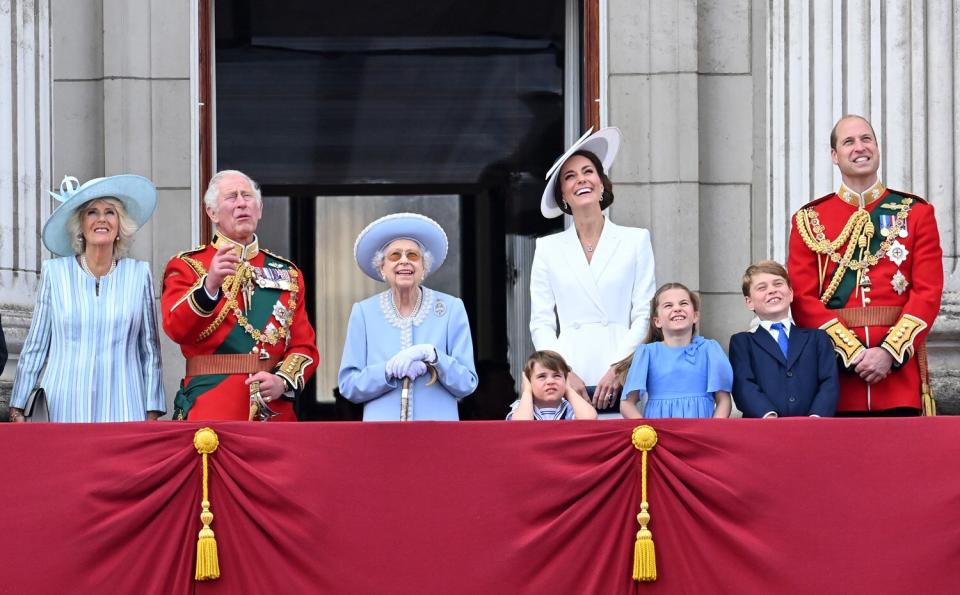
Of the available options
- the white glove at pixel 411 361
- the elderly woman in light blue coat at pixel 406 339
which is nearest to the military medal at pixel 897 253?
the elderly woman in light blue coat at pixel 406 339

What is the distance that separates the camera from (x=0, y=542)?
22.7ft

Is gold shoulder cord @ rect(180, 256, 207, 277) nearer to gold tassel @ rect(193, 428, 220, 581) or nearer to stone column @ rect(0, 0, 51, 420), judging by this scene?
gold tassel @ rect(193, 428, 220, 581)

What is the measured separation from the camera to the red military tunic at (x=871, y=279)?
782 centimetres

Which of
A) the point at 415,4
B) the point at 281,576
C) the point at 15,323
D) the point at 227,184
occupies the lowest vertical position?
the point at 281,576

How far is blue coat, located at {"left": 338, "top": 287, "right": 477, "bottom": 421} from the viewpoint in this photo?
7.87m

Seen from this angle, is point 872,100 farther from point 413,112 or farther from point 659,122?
point 413,112

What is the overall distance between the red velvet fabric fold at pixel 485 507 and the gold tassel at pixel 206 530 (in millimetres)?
35

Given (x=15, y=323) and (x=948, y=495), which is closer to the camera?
(x=948, y=495)

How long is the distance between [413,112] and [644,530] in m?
4.85

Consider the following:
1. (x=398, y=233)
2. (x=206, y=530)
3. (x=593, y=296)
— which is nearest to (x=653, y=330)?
(x=593, y=296)

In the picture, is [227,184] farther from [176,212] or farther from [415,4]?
[415,4]

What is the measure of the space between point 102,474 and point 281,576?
78cm

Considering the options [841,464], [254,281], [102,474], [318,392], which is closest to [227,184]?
[254,281]

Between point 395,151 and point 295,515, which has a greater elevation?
point 395,151
